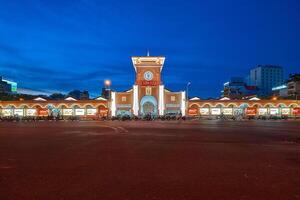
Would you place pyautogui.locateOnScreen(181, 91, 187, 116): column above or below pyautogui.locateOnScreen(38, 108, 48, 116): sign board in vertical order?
above

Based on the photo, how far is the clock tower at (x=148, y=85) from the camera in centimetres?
7981

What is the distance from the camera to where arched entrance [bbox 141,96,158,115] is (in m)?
80.7

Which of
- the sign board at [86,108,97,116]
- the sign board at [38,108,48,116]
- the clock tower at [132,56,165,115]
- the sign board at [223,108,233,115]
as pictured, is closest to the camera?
the sign board at [38,108,48,116]

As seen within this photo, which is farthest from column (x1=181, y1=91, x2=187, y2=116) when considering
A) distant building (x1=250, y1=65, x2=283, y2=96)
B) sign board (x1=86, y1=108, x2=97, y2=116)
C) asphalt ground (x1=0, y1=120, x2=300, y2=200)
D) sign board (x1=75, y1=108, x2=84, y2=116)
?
distant building (x1=250, y1=65, x2=283, y2=96)

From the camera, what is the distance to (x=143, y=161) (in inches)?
463

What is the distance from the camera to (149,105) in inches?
3236

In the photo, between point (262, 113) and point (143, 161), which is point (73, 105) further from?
point (143, 161)

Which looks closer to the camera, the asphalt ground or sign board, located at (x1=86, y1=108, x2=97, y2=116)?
the asphalt ground

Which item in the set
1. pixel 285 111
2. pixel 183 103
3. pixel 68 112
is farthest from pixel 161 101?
pixel 285 111

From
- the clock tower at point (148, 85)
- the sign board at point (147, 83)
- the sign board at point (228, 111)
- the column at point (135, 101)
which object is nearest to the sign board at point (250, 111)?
the sign board at point (228, 111)

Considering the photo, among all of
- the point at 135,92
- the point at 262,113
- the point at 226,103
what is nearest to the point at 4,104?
the point at 135,92

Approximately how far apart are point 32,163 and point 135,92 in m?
68.8

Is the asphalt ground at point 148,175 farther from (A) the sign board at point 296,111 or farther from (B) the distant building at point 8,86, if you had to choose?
(B) the distant building at point 8,86

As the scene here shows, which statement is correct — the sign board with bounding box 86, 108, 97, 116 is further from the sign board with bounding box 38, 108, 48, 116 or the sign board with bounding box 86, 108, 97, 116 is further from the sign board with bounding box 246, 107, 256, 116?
the sign board with bounding box 246, 107, 256, 116
